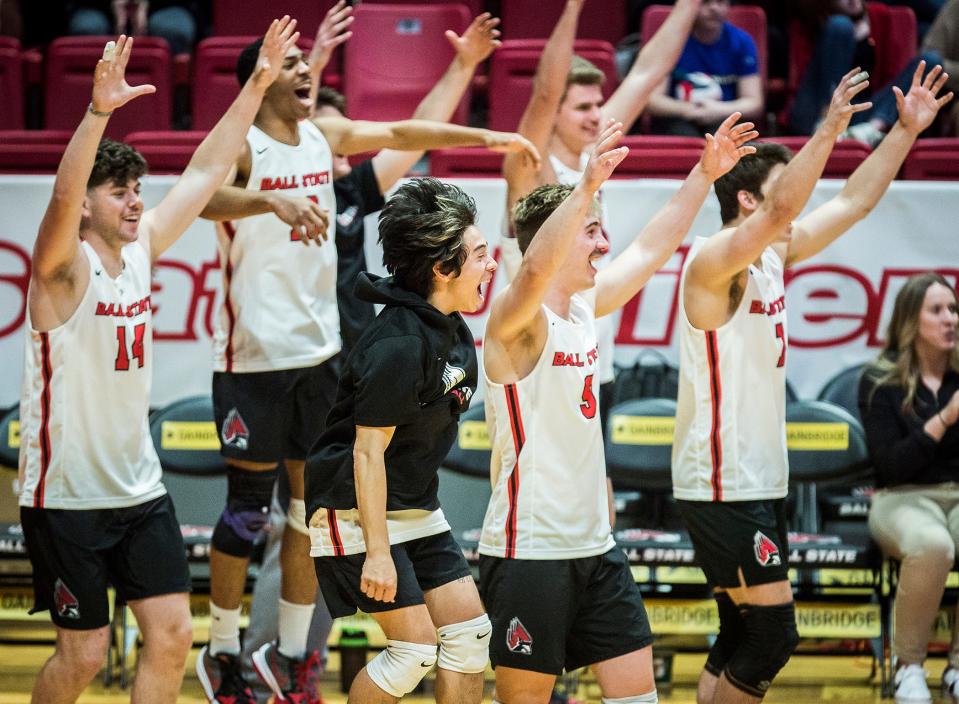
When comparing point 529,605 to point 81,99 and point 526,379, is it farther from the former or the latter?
point 81,99

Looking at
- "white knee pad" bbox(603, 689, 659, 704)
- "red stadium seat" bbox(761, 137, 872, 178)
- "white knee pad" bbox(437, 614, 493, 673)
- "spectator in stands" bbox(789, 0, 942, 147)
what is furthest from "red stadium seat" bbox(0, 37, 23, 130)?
"white knee pad" bbox(603, 689, 659, 704)

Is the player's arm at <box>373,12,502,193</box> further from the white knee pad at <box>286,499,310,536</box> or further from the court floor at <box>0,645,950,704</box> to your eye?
the court floor at <box>0,645,950,704</box>

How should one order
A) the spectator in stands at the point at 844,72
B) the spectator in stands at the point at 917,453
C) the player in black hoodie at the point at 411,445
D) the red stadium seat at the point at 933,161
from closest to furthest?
1. the player in black hoodie at the point at 411,445
2. the spectator in stands at the point at 917,453
3. the red stadium seat at the point at 933,161
4. the spectator in stands at the point at 844,72

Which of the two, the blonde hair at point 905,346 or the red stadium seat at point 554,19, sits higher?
the red stadium seat at point 554,19

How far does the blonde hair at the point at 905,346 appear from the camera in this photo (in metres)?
6.09

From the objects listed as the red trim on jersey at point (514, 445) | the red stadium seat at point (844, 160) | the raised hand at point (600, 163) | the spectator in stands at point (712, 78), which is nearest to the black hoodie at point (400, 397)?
the red trim on jersey at point (514, 445)

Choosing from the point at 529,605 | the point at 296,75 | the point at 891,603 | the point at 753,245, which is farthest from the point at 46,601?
the point at 891,603

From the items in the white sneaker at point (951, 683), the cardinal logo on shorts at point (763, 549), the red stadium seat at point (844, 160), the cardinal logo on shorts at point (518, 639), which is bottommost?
the white sneaker at point (951, 683)

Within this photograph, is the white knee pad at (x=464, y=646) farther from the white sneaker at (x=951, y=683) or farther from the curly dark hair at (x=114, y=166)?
the white sneaker at (x=951, y=683)

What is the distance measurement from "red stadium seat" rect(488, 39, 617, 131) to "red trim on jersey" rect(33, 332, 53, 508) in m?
3.84

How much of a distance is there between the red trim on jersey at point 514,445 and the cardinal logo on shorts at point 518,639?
0.68ft

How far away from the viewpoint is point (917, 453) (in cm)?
593

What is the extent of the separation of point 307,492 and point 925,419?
123 inches

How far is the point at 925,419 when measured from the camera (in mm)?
6031
